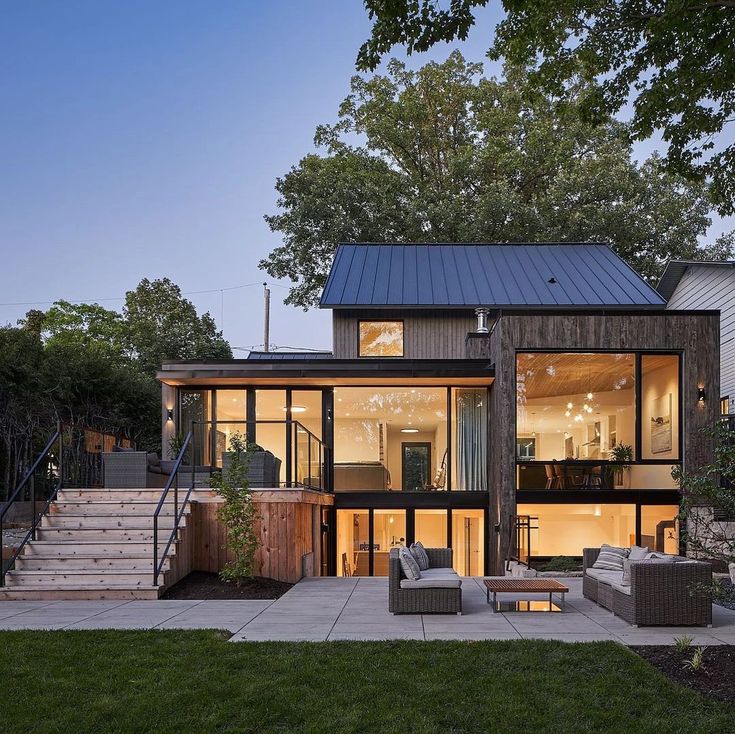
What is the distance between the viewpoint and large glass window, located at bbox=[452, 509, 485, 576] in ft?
50.8

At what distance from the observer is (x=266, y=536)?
11633mm

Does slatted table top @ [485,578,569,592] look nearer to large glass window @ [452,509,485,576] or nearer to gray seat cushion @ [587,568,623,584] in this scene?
gray seat cushion @ [587,568,623,584]

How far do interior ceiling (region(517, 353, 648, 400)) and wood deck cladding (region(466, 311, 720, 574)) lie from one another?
0.22 metres

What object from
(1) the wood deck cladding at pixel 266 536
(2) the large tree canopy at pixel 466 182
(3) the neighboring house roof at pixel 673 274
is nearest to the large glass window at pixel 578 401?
(1) the wood deck cladding at pixel 266 536

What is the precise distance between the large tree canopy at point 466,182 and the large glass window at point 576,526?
14.8m

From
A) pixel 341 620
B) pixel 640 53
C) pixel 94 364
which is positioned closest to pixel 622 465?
pixel 640 53

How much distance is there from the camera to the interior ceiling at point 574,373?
14.4 m

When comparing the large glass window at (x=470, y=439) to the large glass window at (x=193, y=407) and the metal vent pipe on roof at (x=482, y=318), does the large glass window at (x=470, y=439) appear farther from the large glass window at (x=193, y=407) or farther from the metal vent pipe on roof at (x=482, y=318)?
the large glass window at (x=193, y=407)

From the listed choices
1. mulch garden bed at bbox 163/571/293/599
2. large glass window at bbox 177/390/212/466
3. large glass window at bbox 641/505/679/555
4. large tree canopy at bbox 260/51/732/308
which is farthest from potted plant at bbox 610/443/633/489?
large tree canopy at bbox 260/51/732/308

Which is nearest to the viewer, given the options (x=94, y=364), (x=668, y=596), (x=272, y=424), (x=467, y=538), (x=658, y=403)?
(x=668, y=596)

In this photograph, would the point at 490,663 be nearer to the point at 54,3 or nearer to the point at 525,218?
the point at 54,3

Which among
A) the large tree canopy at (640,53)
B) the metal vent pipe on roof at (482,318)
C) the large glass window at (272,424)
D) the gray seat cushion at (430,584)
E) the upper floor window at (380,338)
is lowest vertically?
the gray seat cushion at (430,584)

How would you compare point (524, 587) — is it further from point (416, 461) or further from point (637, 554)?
point (416, 461)

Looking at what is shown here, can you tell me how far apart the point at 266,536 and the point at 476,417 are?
19.2 feet
